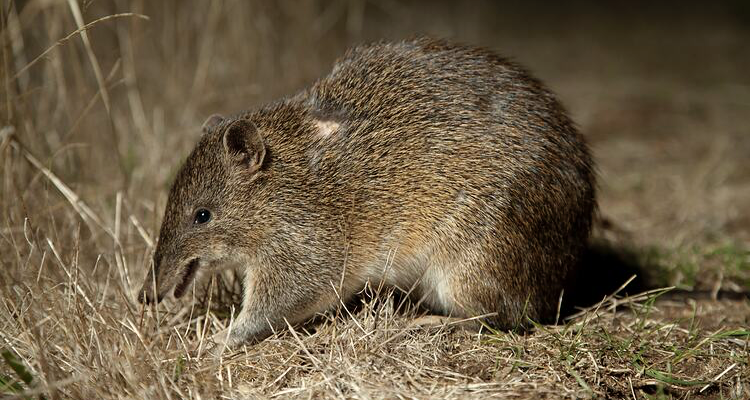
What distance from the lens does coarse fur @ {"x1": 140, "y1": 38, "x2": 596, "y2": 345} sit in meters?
3.93

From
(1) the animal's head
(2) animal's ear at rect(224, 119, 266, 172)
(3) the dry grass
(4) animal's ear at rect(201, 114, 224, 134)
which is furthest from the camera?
(4) animal's ear at rect(201, 114, 224, 134)

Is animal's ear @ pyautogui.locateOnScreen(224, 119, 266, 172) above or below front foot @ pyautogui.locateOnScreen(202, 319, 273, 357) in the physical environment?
above

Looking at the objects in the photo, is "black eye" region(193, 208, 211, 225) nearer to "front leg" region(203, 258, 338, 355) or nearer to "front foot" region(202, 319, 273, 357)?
"front leg" region(203, 258, 338, 355)

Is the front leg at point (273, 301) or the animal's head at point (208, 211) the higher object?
the animal's head at point (208, 211)

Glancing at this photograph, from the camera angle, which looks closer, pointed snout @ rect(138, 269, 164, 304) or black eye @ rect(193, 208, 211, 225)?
pointed snout @ rect(138, 269, 164, 304)

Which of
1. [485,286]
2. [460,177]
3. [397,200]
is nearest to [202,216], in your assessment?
[397,200]

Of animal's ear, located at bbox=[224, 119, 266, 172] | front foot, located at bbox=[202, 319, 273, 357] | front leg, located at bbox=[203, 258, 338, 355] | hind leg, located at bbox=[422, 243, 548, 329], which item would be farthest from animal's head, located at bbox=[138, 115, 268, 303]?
hind leg, located at bbox=[422, 243, 548, 329]

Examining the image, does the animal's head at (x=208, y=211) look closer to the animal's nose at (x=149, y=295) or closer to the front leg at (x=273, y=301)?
the animal's nose at (x=149, y=295)

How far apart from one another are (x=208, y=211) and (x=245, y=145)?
402 mm

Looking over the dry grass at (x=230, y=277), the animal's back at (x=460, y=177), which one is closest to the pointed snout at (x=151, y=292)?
the dry grass at (x=230, y=277)

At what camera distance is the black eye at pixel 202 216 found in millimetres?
3926

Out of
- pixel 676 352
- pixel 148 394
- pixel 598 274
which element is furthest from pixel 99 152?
pixel 676 352

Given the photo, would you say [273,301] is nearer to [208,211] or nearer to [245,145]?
[208,211]

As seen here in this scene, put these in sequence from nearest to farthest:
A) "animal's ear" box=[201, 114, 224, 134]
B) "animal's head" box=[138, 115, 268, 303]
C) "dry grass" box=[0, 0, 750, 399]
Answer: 1. "dry grass" box=[0, 0, 750, 399]
2. "animal's head" box=[138, 115, 268, 303]
3. "animal's ear" box=[201, 114, 224, 134]
